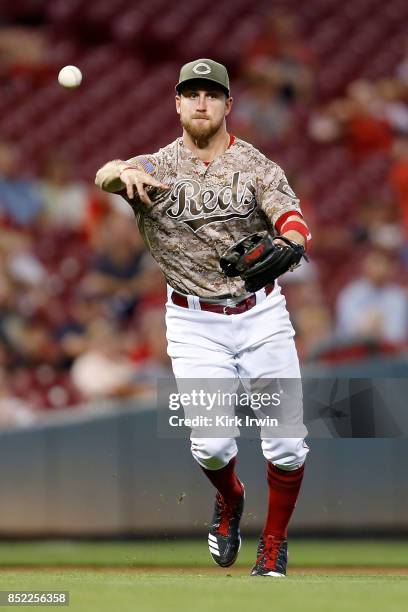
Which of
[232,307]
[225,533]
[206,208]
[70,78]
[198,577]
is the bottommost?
[198,577]

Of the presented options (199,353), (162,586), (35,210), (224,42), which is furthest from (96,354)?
(224,42)

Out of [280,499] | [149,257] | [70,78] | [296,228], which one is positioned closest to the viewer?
[296,228]

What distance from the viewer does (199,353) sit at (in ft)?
17.0

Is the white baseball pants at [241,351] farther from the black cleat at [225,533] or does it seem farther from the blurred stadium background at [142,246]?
the blurred stadium background at [142,246]

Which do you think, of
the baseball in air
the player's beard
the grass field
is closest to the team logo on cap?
the player's beard

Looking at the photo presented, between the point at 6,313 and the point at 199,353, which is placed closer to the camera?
the point at 199,353

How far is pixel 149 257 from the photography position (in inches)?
351

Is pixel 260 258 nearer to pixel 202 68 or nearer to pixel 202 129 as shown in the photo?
pixel 202 129

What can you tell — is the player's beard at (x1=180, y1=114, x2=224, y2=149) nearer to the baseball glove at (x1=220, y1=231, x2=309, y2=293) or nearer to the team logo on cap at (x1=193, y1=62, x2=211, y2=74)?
the team logo on cap at (x1=193, y1=62, x2=211, y2=74)

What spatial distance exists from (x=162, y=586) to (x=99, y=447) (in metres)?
3.21

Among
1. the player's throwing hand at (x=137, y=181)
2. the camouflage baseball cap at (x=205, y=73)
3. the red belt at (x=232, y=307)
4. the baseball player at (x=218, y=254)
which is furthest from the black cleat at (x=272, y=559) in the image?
the camouflage baseball cap at (x=205, y=73)

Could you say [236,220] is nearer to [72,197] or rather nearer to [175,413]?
[175,413]

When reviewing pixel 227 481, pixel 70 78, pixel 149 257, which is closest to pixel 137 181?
pixel 70 78

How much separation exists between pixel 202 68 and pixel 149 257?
12.8 ft
